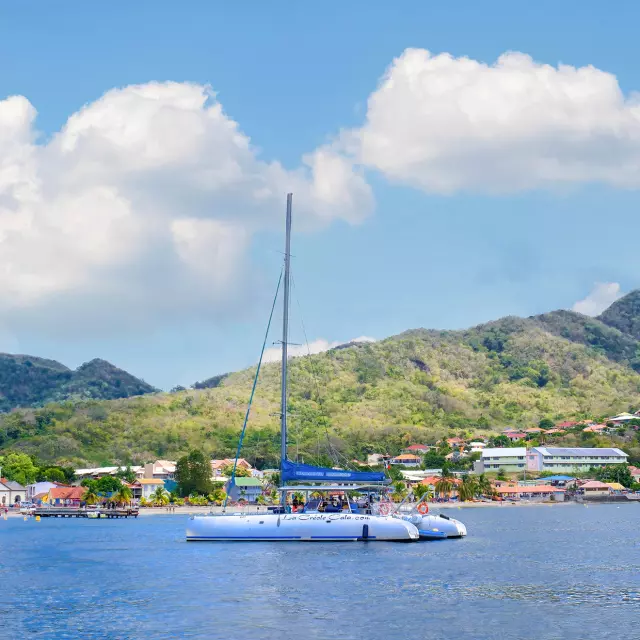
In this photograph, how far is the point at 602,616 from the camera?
36.8 m

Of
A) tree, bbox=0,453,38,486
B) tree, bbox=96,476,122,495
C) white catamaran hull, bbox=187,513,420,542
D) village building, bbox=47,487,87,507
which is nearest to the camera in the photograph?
white catamaran hull, bbox=187,513,420,542

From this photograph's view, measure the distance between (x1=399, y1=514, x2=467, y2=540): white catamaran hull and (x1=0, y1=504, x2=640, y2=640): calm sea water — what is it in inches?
75.9

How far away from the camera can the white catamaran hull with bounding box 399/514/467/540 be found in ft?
241

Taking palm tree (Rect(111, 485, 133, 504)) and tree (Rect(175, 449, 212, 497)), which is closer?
palm tree (Rect(111, 485, 133, 504))

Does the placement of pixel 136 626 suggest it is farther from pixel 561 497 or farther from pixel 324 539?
pixel 561 497

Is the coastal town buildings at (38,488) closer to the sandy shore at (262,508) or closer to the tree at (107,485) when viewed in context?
the tree at (107,485)

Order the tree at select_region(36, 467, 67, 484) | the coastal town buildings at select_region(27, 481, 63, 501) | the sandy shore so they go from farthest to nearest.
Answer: the tree at select_region(36, 467, 67, 484)
the coastal town buildings at select_region(27, 481, 63, 501)
the sandy shore

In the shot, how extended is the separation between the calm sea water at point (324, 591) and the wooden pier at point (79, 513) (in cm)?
6878

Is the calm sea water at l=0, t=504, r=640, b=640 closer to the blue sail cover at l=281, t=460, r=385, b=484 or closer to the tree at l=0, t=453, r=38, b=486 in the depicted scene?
the blue sail cover at l=281, t=460, r=385, b=484

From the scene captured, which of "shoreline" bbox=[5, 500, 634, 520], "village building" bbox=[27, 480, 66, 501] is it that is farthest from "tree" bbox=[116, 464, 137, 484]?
"shoreline" bbox=[5, 500, 634, 520]

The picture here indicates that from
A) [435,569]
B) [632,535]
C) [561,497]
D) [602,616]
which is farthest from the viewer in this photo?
[561,497]

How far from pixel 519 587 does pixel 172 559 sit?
80.0 ft

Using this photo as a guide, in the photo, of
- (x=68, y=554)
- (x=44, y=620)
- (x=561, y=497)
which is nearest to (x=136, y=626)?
(x=44, y=620)

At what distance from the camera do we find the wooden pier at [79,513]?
14112 centimetres
